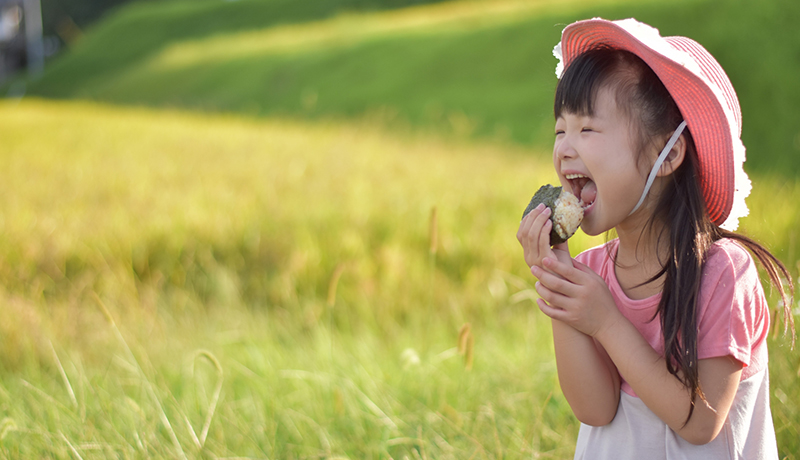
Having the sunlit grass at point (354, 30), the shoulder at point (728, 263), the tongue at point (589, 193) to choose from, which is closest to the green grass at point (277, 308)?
the shoulder at point (728, 263)

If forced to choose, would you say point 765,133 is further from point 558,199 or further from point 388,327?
point 558,199

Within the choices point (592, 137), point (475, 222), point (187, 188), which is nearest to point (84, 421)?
point (592, 137)

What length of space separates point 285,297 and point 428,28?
11.2m

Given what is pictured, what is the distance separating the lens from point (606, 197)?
1.20 meters

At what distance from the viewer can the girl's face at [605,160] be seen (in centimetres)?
119

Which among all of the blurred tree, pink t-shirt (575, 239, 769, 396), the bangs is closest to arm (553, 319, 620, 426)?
pink t-shirt (575, 239, 769, 396)

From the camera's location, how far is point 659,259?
126cm

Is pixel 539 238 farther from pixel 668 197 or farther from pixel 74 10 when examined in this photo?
pixel 74 10

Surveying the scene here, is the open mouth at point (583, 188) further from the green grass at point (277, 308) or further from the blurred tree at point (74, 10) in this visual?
the blurred tree at point (74, 10)

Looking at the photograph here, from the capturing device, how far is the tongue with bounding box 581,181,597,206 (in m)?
1.26

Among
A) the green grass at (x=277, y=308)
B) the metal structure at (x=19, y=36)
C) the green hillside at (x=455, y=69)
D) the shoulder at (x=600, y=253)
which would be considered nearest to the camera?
the shoulder at (x=600, y=253)

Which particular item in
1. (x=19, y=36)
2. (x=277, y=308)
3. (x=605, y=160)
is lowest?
(x=19, y=36)

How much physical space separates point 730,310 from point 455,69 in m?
9.95

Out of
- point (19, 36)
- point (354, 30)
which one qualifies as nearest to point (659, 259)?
point (354, 30)
